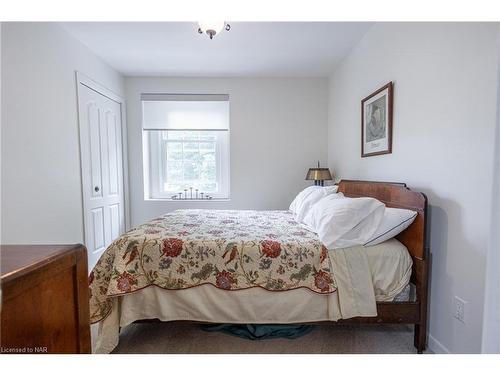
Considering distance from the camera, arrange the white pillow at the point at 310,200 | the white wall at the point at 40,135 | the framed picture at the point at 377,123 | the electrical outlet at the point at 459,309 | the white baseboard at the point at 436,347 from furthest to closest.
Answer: the white pillow at the point at 310,200
the framed picture at the point at 377,123
the white wall at the point at 40,135
the white baseboard at the point at 436,347
the electrical outlet at the point at 459,309

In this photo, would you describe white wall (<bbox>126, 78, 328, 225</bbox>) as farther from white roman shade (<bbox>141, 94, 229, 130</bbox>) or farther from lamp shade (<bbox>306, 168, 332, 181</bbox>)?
lamp shade (<bbox>306, 168, 332, 181</bbox>)

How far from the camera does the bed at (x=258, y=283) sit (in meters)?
1.43

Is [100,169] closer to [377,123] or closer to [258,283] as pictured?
[258,283]

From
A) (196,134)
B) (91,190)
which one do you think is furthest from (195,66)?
(91,190)

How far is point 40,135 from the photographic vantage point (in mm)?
1975

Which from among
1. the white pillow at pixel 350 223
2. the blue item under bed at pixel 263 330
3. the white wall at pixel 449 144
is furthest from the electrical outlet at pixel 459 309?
the blue item under bed at pixel 263 330

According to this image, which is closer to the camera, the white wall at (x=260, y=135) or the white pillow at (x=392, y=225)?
the white pillow at (x=392, y=225)

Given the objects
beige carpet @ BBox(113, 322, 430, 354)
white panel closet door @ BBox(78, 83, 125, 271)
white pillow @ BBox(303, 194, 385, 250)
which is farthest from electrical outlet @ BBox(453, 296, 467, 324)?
white panel closet door @ BBox(78, 83, 125, 271)

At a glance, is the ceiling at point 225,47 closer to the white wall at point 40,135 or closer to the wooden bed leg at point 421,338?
the white wall at point 40,135

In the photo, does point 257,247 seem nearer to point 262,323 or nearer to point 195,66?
point 262,323

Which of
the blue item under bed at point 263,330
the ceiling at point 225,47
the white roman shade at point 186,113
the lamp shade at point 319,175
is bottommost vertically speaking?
the blue item under bed at point 263,330

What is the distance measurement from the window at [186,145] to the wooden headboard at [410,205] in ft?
7.29
